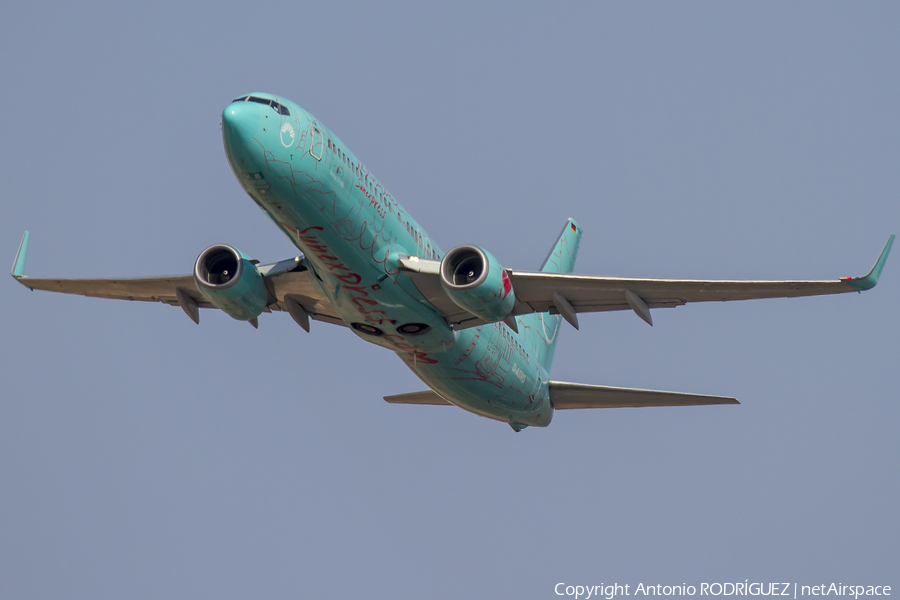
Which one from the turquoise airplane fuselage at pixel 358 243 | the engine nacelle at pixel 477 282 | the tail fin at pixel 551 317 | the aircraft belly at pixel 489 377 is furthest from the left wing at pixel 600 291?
the tail fin at pixel 551 317

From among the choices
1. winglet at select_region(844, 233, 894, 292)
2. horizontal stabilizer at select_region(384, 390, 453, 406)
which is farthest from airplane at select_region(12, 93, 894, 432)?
horizontal stabilizer at select_region(384, 390, 453, 406)

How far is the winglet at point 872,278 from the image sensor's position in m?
23.1

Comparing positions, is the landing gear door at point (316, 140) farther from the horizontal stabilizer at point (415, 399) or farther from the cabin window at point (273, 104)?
the horizontal stabilizer at point (415, 399)

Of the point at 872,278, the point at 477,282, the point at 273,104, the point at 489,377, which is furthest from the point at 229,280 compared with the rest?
the point at 872,278

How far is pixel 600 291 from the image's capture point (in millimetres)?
26719

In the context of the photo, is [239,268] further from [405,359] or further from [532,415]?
[532,415]

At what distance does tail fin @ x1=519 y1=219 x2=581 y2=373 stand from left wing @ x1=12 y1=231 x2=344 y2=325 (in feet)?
28.4

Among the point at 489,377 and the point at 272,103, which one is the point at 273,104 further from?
the point at 489,377

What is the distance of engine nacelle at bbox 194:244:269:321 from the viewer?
2702cm

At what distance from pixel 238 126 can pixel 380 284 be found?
575 centimetres

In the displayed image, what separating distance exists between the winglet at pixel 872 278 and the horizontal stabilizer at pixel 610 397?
7.68 meters

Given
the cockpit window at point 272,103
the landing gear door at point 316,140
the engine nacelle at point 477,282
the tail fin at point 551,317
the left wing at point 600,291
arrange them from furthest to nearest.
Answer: the tail fin at point 551,317 < the left wing at point 600,291 < the engine nacelle at point 477,282 < the landing gear door at point 316,140 < the cockpit window at point 272,103

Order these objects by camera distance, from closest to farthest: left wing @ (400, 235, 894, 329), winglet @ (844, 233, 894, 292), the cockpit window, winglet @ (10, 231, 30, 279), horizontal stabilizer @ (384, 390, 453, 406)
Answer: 1. the cockpit window
2. winglet @ (844, 233, 894, 292)
3. left wing @ (400, 235, 894, 329)
4. winglet @ (10, 231, 30, 279)
5. horizontal stabilizer @ (384, 390, 453, 406)

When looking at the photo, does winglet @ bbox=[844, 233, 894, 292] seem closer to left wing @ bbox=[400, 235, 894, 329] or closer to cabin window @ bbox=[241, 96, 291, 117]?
left wing @ bbox=[400, 235, 894, 329]
